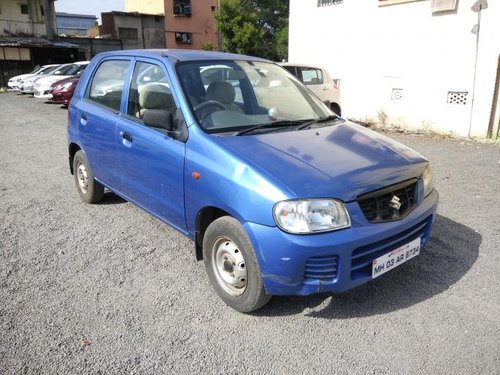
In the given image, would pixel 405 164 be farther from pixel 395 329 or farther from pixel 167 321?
pixel 167 321

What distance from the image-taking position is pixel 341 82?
12234mm

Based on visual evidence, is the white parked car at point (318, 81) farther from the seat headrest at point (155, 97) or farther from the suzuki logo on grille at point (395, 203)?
the suzuki logo on grille at point (395, 203)

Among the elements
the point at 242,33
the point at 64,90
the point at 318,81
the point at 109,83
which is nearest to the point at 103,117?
the point at 109,83

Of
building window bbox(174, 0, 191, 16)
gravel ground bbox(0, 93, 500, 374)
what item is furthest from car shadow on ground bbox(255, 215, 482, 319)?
building window bbox(174, 0, 191, 16)

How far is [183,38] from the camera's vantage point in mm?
39719

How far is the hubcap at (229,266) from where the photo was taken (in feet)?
9.59

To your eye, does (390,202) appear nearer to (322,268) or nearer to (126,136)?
(322,268)

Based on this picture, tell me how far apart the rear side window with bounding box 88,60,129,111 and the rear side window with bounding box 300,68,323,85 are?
6.51 meters

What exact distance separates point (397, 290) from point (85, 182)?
373 cm

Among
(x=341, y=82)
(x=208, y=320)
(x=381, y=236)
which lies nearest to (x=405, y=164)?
(x=381, y=236)

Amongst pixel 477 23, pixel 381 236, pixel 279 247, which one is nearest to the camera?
pixel 279 247

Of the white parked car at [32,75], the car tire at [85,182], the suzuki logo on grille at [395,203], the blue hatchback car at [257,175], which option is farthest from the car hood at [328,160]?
the white parked car at [32,75]

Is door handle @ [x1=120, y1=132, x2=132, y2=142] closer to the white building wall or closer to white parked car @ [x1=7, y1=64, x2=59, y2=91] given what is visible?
the white building wall

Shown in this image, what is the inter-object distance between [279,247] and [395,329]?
1.01 meters
